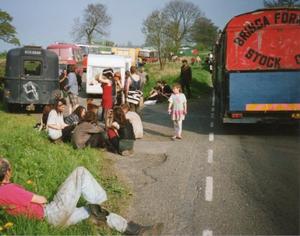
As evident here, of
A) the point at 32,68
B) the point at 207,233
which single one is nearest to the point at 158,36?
the point at 32,68

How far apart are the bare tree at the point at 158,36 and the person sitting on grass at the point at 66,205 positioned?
3283 cm

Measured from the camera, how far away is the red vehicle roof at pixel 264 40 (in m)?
12.8

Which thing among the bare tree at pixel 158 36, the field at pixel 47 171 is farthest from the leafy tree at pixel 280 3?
the field at pixel 47 171

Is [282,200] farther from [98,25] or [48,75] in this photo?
[98,25]

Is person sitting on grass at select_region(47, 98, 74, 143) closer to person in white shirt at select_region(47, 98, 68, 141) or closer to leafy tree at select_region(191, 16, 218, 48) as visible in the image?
person in white shirt at select_region(47, 98, 68, 141)

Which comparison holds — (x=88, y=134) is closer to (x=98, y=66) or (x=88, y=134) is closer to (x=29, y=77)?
(x=29, y=77)

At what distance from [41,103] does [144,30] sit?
2133 centimetres

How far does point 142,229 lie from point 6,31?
36773mm

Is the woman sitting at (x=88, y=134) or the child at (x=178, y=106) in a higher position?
the child at (x=178, y=106)

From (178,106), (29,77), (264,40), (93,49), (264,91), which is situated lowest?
(178,106)

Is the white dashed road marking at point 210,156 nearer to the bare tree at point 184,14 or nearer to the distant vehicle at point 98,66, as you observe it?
the distant vehicle at point 98,66

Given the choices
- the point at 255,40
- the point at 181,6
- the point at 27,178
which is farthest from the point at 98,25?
the point at 27,178

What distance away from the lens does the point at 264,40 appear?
1302 cm

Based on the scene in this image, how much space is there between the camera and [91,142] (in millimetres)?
11070
